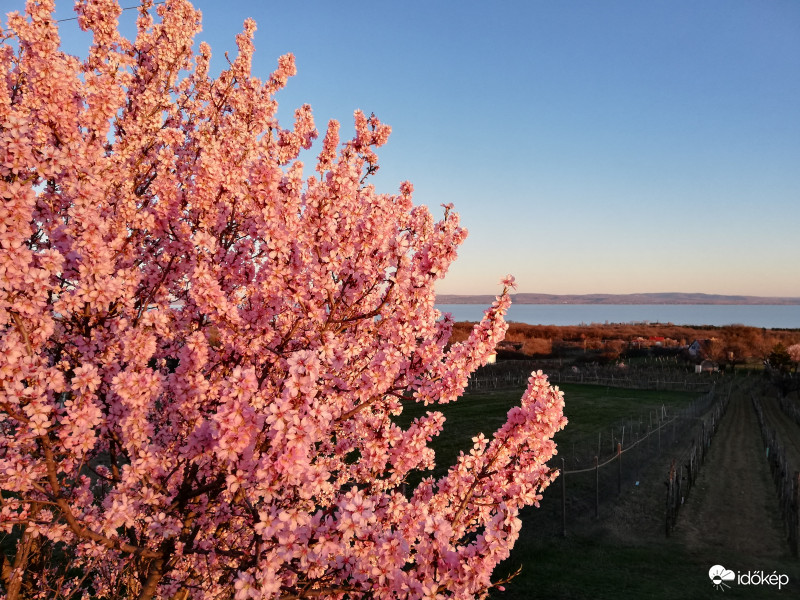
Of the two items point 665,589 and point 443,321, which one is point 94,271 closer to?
point 443,321

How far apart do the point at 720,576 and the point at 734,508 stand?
→ 713cm

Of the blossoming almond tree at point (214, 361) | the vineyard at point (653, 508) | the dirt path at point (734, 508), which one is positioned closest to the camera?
the blossoming almond tree at point (214, 361)

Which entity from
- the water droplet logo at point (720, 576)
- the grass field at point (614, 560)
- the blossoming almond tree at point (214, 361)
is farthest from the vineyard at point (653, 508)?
the blossoming almond tree at point (214, 361)

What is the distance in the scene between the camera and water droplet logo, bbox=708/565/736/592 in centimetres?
1100

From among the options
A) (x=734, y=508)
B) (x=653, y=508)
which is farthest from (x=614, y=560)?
(x=734, y=508)

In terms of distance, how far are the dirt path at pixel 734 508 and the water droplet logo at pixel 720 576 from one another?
1.52 m

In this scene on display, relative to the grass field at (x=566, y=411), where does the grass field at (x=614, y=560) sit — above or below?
above

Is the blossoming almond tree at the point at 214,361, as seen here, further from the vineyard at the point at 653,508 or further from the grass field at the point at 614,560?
the vineyard at the point at 653,508

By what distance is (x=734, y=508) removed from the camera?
1691cm

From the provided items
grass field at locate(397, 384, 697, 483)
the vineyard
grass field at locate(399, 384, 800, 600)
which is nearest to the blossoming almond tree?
grass field at locate(399, 384, 800, 600)

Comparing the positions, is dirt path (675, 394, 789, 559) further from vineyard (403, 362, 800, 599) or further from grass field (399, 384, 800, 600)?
grass field (399, 384, 800, 600)

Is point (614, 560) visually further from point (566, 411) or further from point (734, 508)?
point (566, 411)

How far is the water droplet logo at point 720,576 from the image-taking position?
1100cm

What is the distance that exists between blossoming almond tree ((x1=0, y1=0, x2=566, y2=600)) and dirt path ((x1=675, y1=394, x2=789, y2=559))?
12302 mm
